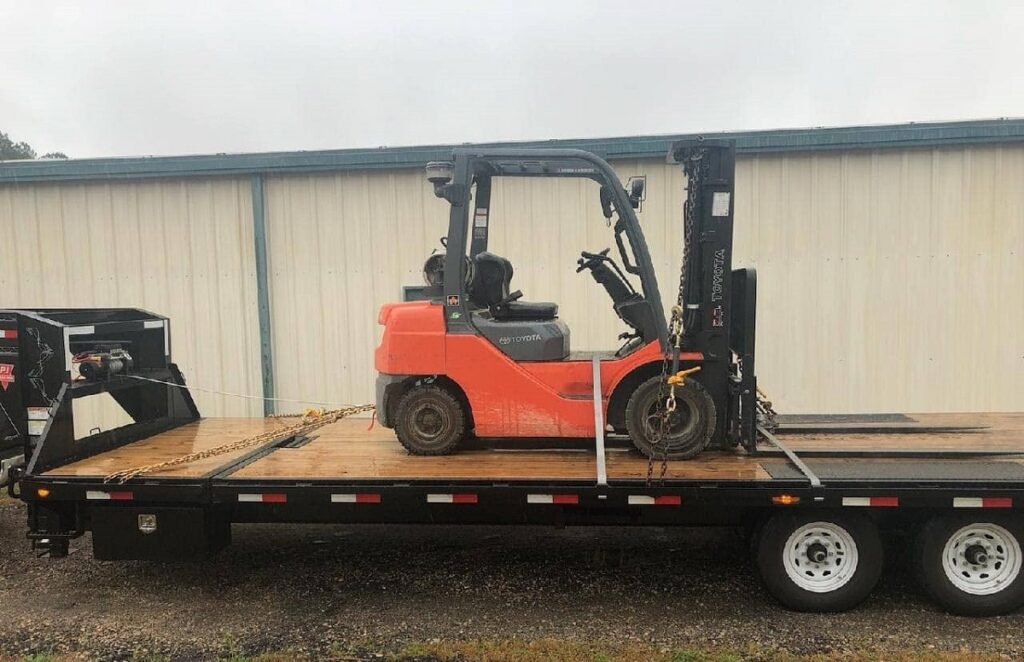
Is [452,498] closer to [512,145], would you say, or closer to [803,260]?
[512,145]

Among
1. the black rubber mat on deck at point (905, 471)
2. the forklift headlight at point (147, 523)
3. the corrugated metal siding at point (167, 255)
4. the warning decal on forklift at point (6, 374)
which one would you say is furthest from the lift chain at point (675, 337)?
the corrugated metal siding at point (167, 255)

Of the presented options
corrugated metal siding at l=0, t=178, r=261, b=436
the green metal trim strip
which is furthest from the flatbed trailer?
corrugated metal siding at l=0, t=178, r=261, b=436

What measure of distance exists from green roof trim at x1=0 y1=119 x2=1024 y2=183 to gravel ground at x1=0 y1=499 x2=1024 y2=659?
173 inches

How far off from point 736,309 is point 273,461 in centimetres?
361

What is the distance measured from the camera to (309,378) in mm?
8703

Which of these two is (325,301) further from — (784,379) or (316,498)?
(784,379)

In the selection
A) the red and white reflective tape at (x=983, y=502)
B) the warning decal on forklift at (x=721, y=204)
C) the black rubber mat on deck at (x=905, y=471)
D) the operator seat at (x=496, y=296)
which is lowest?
the red and white reflective tape at (x=983, y=502)

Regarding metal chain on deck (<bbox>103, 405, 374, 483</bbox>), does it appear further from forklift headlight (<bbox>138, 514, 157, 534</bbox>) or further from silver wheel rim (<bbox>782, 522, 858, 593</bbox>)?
silver wheel rim (<bbox>782, 522, 858, 593</bbox>)

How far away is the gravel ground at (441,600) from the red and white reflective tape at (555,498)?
815 millimetres

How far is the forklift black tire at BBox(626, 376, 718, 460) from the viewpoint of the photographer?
4.68 meters

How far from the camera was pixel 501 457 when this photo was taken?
16.1 feet

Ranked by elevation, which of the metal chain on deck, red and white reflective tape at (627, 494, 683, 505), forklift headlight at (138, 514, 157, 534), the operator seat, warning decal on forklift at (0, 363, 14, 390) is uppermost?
the operator seat

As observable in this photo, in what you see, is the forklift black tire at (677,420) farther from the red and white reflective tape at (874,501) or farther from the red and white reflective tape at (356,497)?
the red and white reflective tape at (356,497)

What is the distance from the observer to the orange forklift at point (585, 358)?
Answer: 4.77 m
